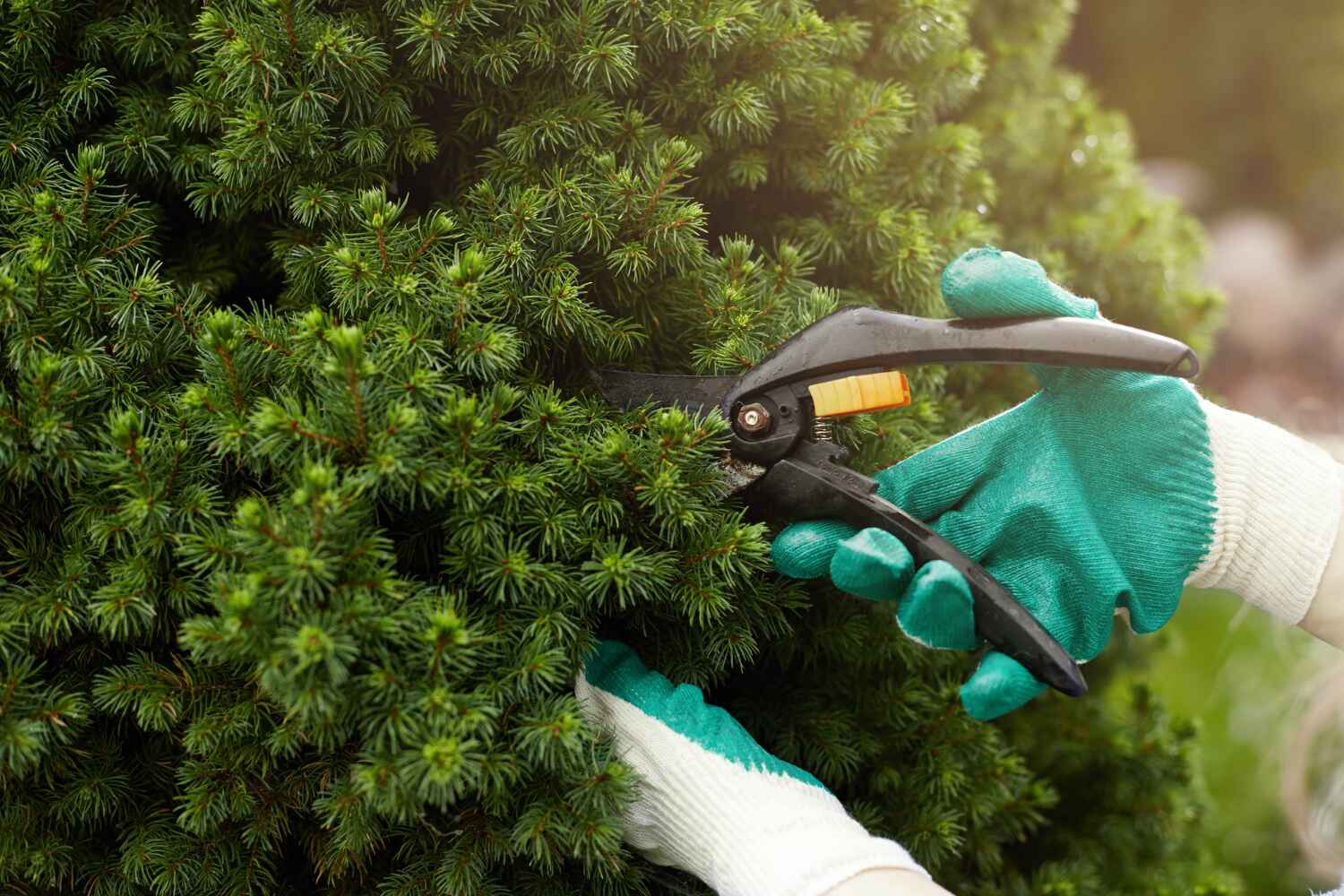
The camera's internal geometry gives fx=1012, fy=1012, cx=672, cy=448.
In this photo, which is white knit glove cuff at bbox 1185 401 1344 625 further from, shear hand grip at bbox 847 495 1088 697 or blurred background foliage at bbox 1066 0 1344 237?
blurred background foliage at bbox 1066 0 1344 237

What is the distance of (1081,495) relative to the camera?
3.18 ft

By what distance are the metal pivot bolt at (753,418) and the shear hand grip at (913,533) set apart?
0.13ft

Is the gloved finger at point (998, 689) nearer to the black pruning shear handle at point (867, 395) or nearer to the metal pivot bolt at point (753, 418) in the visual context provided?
the black pruning shear handle at point (867, 395)

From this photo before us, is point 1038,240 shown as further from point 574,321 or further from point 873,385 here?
point 574,321

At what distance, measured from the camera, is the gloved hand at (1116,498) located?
0.96m

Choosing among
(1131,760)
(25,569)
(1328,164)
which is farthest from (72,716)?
(1328,164)

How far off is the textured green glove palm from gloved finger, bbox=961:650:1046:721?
0.33ft

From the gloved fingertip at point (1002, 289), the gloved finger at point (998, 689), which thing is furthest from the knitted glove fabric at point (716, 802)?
the gloved fingertip at point (1002, 289)

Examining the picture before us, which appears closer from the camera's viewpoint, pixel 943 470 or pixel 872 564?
pixel 872 564

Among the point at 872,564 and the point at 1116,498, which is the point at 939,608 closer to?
the point at 872,564

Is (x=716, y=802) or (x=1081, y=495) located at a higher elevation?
(x=1081, y=495)

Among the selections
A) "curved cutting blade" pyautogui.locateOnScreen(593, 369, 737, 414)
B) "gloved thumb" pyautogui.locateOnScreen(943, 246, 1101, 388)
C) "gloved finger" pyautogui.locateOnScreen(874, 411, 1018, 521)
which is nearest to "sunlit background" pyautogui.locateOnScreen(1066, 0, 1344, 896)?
"gloved finger" pyautogui.locateOnScreen(874, 411, 1018, 521)

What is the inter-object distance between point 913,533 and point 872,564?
69 mm

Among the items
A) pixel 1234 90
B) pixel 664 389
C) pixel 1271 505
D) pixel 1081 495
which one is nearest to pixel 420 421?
pixel 664 389
